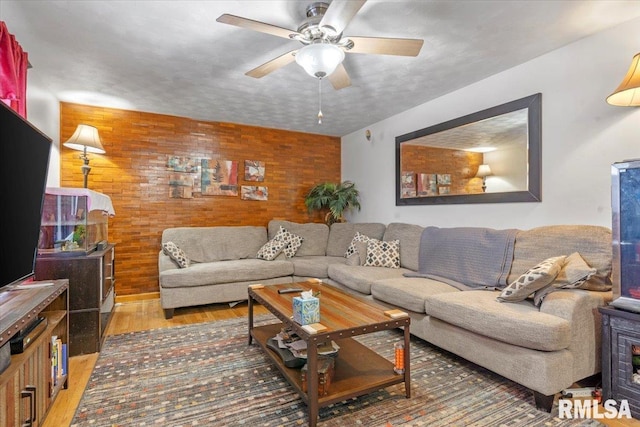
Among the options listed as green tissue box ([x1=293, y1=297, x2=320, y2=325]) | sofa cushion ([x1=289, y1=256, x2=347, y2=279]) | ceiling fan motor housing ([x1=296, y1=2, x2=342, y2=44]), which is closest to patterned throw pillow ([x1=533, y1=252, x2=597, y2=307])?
green tissue box ([x1=293, y1=297, x2=320, y2=325])

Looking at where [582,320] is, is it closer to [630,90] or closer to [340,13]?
[630,90]

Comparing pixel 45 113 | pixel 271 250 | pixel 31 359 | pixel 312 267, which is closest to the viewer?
pixel 31 359

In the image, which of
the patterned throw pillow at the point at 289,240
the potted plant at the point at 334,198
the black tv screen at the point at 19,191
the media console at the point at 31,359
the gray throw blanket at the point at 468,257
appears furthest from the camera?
the potted plant at the point at 334,198

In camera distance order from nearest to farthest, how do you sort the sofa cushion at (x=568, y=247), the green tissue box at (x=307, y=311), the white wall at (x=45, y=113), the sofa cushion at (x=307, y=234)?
the green tissue box at (x=307, y=311) → the sofa cushion at (x=568, y=247) → the white wall at (x=45, y=113) → the sofa cushion at (x=307, y=234)

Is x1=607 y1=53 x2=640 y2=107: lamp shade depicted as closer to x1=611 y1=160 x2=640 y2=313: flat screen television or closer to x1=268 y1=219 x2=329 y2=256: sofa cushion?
x1=611 y1=160 x2=640 y2=313: flat screen television

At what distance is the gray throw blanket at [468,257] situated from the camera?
8.63ft

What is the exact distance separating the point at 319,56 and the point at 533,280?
186 centimetres

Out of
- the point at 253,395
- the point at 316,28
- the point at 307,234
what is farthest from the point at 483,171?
the point at 253,395

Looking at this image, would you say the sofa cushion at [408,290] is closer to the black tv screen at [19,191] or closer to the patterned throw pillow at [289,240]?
the patterned throw pillow at [289,240]

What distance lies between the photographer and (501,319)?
1.91 metres

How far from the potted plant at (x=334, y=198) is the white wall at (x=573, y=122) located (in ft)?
5.98

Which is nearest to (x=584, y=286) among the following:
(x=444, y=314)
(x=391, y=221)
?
(x=444, y=314)

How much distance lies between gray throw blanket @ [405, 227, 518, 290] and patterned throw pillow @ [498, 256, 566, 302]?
44 cm

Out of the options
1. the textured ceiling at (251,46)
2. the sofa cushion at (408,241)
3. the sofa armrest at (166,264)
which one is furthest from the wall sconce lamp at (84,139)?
the sofa cushion at (408,241)
